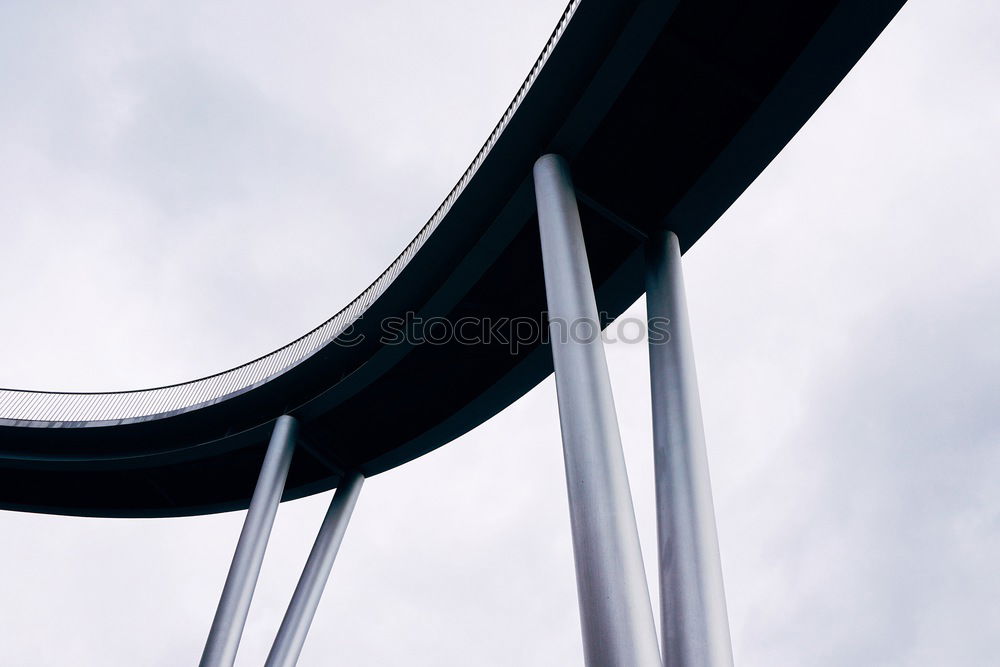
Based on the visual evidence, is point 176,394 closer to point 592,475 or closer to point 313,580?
point 313,580

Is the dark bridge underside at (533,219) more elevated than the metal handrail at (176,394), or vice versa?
the metal handrail at (176,394)

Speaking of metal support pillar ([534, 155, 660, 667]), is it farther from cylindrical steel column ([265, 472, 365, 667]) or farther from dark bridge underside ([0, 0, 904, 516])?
cylindrical steel column ([265, 472, 365, 667])

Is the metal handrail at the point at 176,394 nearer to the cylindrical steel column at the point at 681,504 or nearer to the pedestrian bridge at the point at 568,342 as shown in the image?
the pedestrian bridge at the point at 568,342

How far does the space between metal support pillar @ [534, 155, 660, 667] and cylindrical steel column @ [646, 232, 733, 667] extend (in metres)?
1.43

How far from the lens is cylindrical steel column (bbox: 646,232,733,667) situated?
27.2 feet

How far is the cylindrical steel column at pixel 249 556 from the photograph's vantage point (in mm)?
15000

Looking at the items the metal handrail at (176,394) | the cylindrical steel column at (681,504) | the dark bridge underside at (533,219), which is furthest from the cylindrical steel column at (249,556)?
the cylindrical steel column at (681,504)

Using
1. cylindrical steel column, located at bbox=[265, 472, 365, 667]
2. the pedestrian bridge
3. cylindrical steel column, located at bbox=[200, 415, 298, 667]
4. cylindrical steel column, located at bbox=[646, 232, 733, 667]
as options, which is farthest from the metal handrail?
cylindrical steel column, located at bbox=[646, 232, 733, 667]

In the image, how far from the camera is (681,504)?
938cm

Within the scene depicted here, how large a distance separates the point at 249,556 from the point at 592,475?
444 inches

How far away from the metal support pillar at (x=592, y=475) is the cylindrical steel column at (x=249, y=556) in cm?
1024

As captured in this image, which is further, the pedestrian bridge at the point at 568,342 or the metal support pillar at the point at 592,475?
the pedestrian bridge at the point at 568,342

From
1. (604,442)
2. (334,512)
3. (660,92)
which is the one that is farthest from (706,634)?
(334,512)

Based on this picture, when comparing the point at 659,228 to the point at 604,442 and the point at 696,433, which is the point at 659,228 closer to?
the point at 696,433
